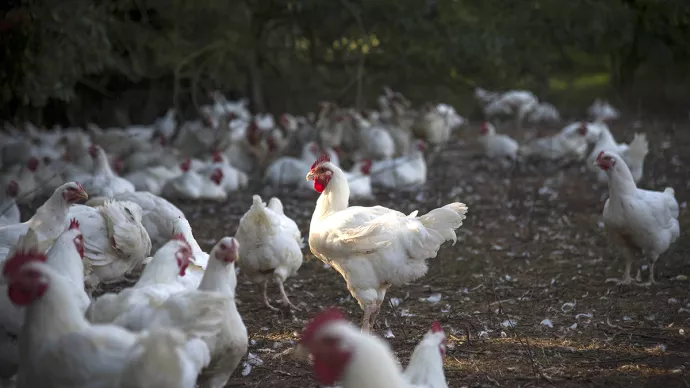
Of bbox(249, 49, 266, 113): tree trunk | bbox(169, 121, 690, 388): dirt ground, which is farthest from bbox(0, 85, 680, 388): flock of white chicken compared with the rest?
bbox(249, 49, 266, 113): tree trunk

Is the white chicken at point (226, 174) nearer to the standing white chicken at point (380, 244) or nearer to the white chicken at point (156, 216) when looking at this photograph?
the white chicken at point (156, 216)

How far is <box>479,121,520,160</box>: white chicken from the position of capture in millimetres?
13367

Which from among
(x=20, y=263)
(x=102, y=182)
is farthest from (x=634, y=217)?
(x=102, y=182)

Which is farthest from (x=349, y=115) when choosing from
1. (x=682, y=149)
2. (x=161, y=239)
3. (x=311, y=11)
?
(x=161, y=239)

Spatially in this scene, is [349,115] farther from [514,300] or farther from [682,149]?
[514,300]

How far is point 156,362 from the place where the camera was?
10.5 feet

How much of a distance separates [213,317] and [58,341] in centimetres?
71

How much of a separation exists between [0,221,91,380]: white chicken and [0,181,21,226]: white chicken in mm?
2645

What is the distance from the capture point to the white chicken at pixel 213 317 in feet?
12.4

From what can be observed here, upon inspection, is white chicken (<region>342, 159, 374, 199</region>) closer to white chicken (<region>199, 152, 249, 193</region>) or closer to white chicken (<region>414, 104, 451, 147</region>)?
white chicken (<region>199, 152, 249, 193</region>)

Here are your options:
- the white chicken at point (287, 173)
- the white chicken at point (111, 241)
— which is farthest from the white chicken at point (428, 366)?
the white chicken at point (287, 173)

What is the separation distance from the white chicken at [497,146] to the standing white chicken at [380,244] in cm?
820

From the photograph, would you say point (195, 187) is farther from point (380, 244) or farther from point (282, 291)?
point (380, 244)

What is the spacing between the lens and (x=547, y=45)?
11.0 meters
